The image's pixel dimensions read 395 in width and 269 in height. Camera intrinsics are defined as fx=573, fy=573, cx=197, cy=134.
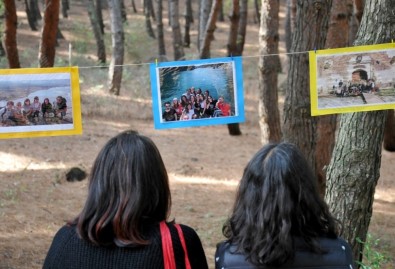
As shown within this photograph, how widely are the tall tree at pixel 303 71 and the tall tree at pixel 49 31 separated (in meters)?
5.32

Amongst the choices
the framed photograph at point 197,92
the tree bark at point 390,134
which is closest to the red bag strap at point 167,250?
the framed photograph at point 197,92

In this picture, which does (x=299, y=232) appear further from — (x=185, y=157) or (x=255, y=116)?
(x=255, y=116)

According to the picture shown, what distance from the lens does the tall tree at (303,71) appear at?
6.84m

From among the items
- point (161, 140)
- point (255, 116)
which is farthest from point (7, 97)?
point (255, 116)

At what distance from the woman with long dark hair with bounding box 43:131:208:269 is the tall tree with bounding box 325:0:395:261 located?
8.31 feet

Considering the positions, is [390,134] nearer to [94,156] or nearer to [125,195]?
[94,156]

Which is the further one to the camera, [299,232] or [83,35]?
[83,35]

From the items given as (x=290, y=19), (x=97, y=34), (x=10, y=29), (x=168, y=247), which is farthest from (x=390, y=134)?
(x=97, y=34)

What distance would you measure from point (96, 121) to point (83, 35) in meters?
13.9

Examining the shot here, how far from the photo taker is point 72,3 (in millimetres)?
39031

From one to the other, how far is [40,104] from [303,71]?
3.54 meters

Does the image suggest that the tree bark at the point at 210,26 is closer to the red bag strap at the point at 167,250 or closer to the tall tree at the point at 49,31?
the tall tree at the point at 49,31

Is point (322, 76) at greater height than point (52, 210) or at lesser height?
greater

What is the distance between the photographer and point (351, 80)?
4793mm
